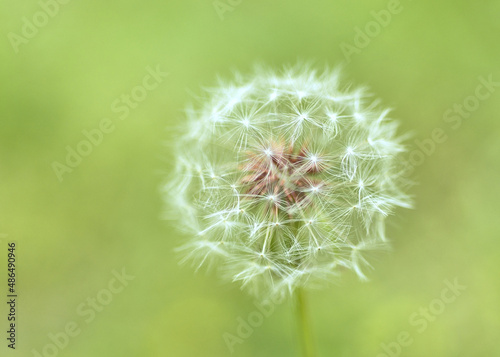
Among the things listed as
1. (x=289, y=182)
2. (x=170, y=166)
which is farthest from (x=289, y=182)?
→ (x=170, y=166)

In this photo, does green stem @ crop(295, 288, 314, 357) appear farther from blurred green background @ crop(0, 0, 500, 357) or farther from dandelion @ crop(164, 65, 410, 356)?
blurred green background @ crop(0, 0, 500, 357)

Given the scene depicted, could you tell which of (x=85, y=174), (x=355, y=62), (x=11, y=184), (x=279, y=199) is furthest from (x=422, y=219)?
(x=11, y=184)

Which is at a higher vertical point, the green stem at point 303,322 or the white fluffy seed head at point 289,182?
the white fluffy seed head at point 289,182

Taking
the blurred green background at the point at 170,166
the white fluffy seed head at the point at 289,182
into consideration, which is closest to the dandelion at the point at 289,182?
the white fluffy seed head at the point at 289,182

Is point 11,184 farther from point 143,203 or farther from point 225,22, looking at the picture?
point 225,22

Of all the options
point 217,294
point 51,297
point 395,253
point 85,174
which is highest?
point 85,174

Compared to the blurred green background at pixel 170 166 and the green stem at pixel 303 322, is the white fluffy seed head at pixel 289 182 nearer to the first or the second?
the green stem at pixel 303 322

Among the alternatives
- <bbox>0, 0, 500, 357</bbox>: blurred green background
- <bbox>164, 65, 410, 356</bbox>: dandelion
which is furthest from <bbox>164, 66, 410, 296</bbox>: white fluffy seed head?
<bbox>0, 0, 500, 357</bbox>: blurred green background

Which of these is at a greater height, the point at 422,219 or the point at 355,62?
the point at 355,62
